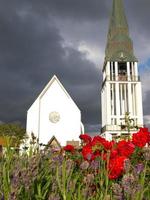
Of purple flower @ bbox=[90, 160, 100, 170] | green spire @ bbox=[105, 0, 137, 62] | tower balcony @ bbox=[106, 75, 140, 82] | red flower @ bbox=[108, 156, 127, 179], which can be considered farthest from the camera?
green spire @ bbox=[105, 0, 137, 62]

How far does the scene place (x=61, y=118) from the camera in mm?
36000

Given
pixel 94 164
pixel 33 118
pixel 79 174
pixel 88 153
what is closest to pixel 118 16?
pixel 33 118

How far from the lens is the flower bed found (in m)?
1.70

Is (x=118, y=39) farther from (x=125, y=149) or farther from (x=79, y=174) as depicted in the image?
(x=79, y=174)

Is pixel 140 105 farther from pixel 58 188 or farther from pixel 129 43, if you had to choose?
pixel 58 188

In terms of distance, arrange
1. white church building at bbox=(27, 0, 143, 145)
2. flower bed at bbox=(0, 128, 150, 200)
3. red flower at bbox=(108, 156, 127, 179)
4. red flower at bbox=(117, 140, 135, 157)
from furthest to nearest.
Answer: white church building at bbox=(27, 0, 143, 145) < red flower at bbox=(117, 140, 135, 157) < red flower at bbox=(108, 156, 127, 179) < flower bed at bbox=(0, 128, 150, 200)

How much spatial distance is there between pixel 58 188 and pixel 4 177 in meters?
0.35

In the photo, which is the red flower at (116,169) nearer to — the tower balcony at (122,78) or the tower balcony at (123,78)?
the tower balcony at (123,78)

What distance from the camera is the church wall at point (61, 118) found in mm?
35388

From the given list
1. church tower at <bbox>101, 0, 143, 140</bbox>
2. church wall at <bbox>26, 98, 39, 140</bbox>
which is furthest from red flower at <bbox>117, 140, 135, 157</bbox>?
church tower at <bbox>101, 0, 143, 140</bbox>

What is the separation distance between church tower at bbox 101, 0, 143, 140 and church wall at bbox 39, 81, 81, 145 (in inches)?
501

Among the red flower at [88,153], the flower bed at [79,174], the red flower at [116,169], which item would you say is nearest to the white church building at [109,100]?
the red flower at [88,153]

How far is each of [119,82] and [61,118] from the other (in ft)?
68.5

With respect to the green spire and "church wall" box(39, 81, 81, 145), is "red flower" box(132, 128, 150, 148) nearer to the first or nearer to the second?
"church wall" box(39, 81, 81, 145)
